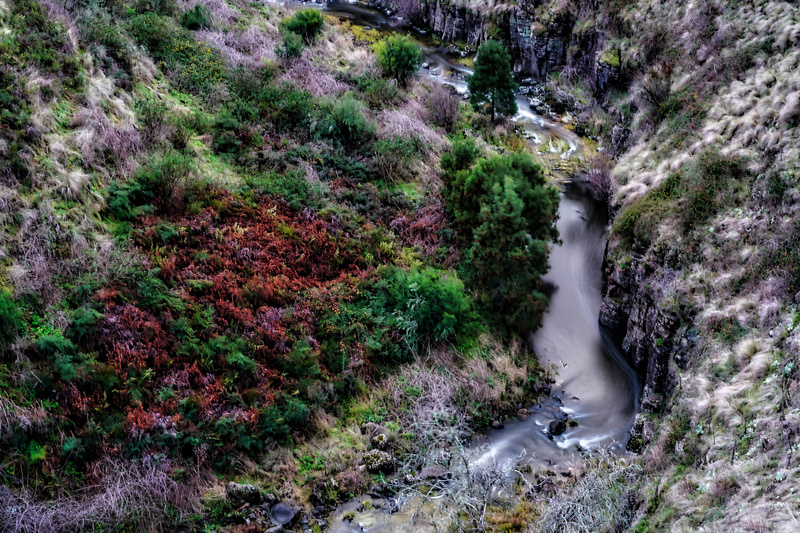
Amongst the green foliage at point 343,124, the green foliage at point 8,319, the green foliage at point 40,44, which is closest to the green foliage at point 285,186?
the green foliage at point 343,124

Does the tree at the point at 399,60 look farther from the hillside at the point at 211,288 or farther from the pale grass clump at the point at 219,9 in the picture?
the pale grass clump at the point at 219,9

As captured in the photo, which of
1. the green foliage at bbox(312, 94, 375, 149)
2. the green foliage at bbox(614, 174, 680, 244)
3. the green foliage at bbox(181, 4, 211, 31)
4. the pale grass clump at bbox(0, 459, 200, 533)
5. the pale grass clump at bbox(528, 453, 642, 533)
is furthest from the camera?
the green foliage at bbox(181, 4, 211, 31)

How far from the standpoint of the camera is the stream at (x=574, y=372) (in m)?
13.4

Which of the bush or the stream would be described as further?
the bush

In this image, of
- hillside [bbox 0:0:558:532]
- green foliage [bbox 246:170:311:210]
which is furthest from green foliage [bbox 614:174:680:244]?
green foliage [bbox 246:170:311:210]

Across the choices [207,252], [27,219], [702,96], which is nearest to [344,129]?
[207,252]

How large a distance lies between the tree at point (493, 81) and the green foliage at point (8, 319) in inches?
854

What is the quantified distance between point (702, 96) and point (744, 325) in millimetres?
11689

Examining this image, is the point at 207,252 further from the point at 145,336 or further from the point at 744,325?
the point at 744,325

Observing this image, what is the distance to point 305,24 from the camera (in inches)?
1097

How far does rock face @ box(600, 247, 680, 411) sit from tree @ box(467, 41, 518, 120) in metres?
11.5

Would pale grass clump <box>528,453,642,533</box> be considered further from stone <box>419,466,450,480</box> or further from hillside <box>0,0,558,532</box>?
hillside <box>0,0,558,532</box>

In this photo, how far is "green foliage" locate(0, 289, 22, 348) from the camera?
10.3 meters

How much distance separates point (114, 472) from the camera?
1031 cm
